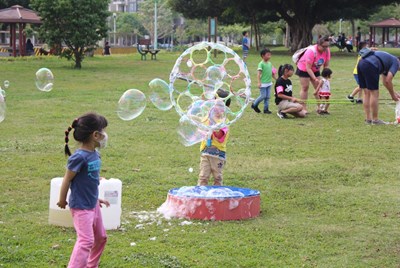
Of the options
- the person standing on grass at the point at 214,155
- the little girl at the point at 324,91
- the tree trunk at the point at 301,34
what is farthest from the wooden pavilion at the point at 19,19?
the person standing on grass at the point at 214,155

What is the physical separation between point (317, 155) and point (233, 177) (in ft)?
6.92

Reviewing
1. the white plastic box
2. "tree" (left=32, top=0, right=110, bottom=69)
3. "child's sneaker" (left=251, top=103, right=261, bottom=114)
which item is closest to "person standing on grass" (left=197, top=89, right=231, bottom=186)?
the white plastic box

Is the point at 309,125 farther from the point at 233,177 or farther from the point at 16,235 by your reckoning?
the point at 16,235

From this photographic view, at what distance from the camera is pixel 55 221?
7.25 meters

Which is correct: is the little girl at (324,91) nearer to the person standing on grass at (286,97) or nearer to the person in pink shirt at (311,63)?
the person in pink shirt at (311,63)

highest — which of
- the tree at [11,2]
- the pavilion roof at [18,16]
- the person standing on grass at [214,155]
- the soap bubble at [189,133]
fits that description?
the tree at [11,2]

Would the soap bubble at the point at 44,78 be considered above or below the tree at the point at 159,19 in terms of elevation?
below

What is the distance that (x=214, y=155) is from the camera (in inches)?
331

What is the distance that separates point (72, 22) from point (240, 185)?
22.6 meters

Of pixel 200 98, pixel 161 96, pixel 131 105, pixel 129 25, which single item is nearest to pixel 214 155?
pixel 200 98

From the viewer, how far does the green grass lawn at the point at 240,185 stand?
6.46m

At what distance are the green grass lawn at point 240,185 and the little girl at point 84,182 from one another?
0.62m

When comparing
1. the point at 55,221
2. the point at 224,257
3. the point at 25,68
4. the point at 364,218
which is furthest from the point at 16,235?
the point at 25,68

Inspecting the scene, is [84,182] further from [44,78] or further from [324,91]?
[324,91]
